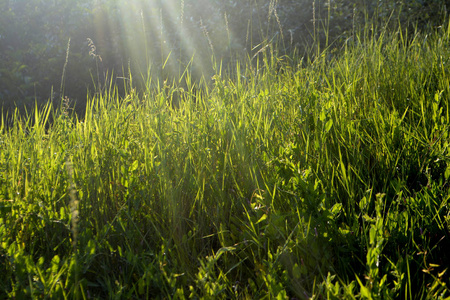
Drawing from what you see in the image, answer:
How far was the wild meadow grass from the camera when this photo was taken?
1303mm

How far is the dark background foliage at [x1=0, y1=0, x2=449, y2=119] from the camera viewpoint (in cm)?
465

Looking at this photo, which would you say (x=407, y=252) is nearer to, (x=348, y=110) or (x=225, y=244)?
(x=225, y=244)

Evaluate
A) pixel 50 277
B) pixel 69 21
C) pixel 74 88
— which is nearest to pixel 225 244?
pixel 50 277

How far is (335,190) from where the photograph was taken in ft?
5.47

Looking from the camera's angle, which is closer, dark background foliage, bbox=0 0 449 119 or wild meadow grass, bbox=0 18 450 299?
wild meadow grass, bbox=0 18 450 299

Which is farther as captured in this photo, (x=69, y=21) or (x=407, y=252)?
(x=69, y=21)

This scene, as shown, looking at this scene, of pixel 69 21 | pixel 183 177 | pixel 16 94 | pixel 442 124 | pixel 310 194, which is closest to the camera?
pixel 310 194

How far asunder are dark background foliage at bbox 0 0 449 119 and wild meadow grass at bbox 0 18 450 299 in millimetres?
2416

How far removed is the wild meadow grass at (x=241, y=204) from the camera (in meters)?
1.30

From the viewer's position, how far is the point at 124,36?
5086mm

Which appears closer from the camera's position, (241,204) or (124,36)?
(241,204)

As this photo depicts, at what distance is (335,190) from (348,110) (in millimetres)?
696

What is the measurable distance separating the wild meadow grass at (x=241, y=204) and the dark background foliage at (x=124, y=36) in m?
2.42

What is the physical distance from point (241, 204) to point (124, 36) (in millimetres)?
3978
